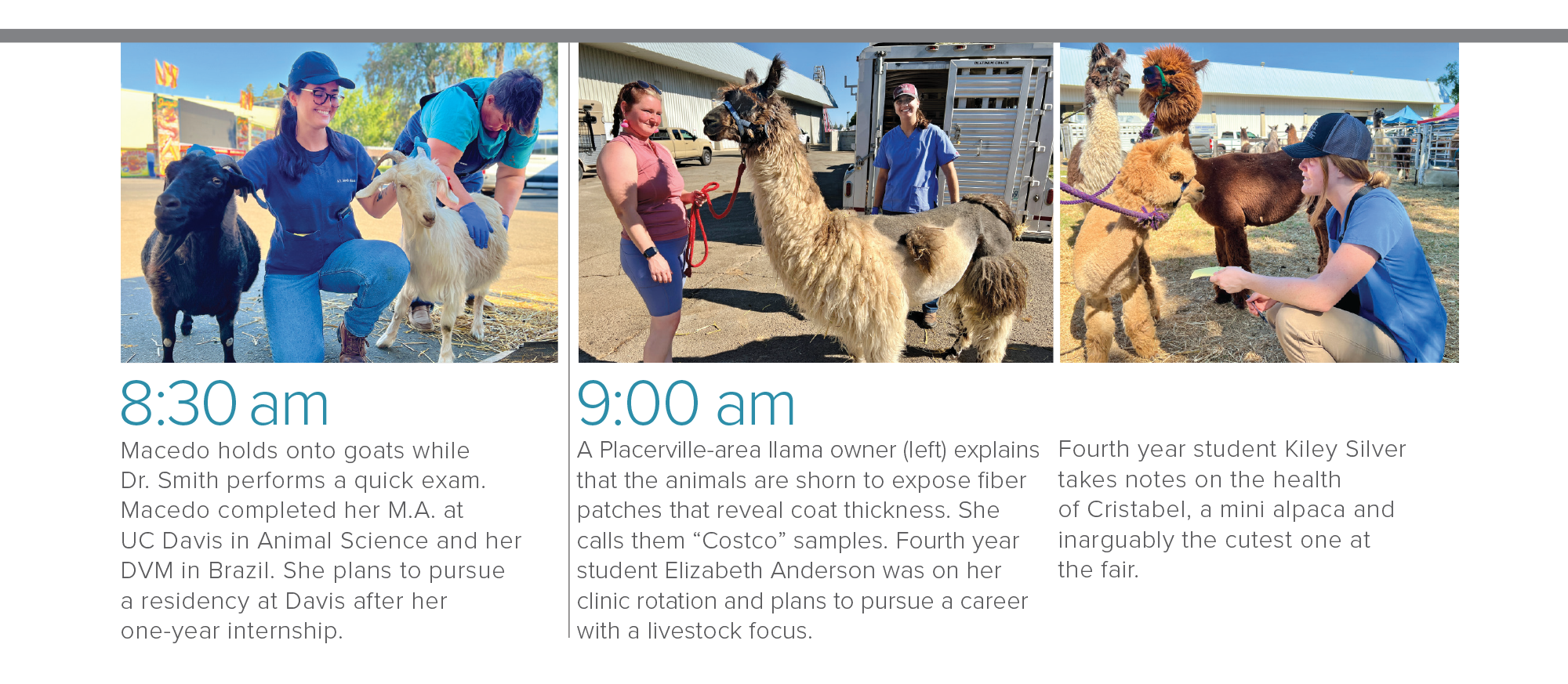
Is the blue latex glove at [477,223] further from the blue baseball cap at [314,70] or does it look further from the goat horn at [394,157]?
the blue baseball cap at [314,70]

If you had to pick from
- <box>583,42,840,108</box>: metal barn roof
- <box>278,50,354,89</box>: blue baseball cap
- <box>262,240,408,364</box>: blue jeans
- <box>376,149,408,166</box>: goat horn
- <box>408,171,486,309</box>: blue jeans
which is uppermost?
<box>583,42,840,108</box>: metal barn roof

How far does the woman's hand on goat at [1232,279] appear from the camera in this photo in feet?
9.27

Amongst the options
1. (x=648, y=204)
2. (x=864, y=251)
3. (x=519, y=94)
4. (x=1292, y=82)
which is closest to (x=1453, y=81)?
(x=1292, y=82)

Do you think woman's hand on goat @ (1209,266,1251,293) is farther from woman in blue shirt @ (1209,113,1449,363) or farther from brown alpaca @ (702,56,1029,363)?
brown alpaca @ (702,56,1029,363)

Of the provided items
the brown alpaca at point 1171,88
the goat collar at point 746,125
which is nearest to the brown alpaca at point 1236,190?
the brown alpaca at point 1171,88

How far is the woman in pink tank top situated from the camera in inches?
109

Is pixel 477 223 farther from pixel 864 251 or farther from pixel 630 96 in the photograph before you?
pixel 864 251

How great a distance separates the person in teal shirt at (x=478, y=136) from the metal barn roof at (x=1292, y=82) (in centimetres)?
244

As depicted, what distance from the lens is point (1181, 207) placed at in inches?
134

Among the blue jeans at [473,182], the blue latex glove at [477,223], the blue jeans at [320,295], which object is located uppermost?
the blue jeans at [473,182]

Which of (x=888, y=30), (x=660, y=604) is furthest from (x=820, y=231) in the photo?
(x=660, y=604)

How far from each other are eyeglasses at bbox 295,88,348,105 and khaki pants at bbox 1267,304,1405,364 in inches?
164

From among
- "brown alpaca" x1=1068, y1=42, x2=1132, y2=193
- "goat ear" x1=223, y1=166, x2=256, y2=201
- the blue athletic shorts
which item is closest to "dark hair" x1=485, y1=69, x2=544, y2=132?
the blue athletic shorts

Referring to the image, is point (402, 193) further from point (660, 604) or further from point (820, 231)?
point (660, 604)
